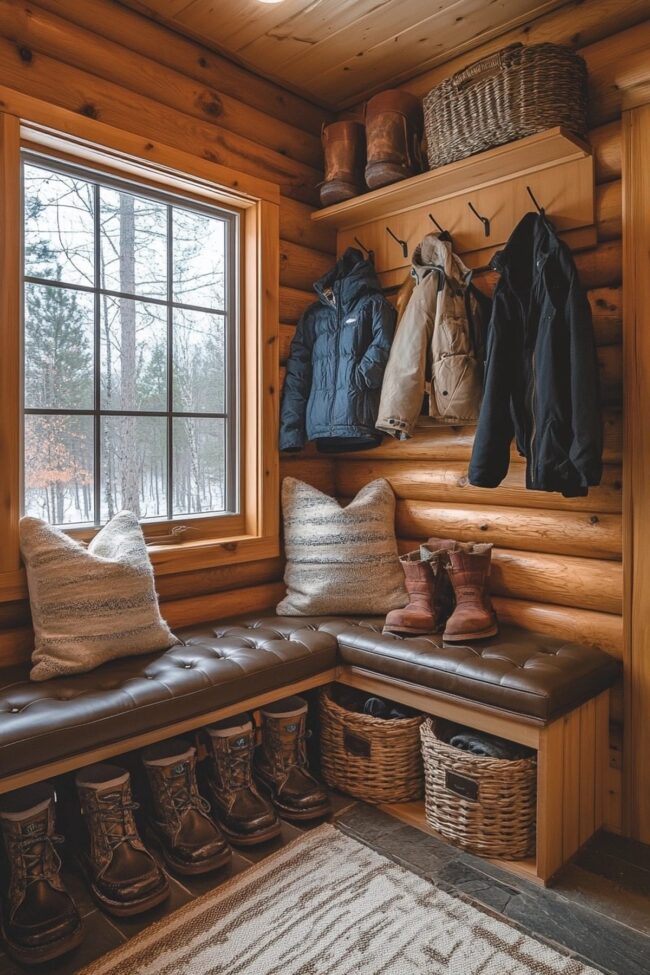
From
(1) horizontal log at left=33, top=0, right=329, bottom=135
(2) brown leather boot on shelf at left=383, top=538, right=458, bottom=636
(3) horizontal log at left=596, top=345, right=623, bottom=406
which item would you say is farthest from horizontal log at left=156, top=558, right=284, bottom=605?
(1) horizontal log at left=33, top=0, right=329, bottom=135

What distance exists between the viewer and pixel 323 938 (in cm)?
173

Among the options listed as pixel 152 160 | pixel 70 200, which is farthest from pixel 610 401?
pixel 70 200

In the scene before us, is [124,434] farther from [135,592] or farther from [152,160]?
[152,160]

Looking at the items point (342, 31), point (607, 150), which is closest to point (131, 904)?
point (607, 150)

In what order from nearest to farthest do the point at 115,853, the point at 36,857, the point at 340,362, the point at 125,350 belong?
the point at 36,857, the point at 115,853, the point at 125,350, the point at 340,362

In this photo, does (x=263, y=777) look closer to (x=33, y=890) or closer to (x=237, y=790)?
(x=237, y=790)

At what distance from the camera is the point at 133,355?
2.55m

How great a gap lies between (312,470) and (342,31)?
5.52 ft

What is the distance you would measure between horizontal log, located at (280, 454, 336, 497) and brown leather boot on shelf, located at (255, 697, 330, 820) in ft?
3.38

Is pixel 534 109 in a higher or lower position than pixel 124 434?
higher

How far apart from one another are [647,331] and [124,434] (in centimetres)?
176

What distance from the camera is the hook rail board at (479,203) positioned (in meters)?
2.32

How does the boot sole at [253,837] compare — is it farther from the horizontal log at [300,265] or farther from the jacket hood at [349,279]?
the horizontal log at [300,265]

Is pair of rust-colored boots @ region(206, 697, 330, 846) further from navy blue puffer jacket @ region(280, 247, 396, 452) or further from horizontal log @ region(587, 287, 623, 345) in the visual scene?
horizontal log @ region(587, 287, 623, 345)
